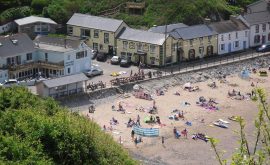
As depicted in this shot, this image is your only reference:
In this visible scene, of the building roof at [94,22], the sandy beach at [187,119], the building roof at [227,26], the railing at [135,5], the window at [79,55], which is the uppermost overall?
the railing at [135,5]

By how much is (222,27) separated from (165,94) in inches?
592

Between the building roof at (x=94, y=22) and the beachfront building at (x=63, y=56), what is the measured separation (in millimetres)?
6884

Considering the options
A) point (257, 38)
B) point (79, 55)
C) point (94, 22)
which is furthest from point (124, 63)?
point (257, 38)

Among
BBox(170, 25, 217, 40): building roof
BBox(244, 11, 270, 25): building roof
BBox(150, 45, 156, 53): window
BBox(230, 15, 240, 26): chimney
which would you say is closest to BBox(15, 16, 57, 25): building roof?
BBox(150, 45, 156, 53): window

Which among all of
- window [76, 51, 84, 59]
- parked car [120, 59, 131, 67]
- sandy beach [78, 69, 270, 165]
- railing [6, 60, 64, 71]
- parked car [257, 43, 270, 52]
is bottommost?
sandy beach [78, 69, 270, 165]

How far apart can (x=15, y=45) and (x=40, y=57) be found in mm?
2581

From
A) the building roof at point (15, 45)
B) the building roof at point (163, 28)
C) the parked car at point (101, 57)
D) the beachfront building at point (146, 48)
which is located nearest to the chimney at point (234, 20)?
the building roof at point (163, 28)

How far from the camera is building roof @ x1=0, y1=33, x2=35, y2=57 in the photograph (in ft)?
149

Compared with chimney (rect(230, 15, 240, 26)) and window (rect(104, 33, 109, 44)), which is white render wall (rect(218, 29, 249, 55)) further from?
window (rect(104, 33, 109, 44))

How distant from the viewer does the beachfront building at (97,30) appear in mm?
54562

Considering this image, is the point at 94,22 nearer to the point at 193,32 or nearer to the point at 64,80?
the point at 193,32

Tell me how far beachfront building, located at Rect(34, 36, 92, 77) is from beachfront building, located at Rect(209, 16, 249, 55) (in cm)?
1580

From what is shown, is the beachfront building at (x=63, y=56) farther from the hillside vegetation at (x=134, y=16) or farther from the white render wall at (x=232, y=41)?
the white render wall at (x=232, y=41)

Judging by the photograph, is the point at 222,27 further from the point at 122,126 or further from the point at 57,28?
the point at 122,126
